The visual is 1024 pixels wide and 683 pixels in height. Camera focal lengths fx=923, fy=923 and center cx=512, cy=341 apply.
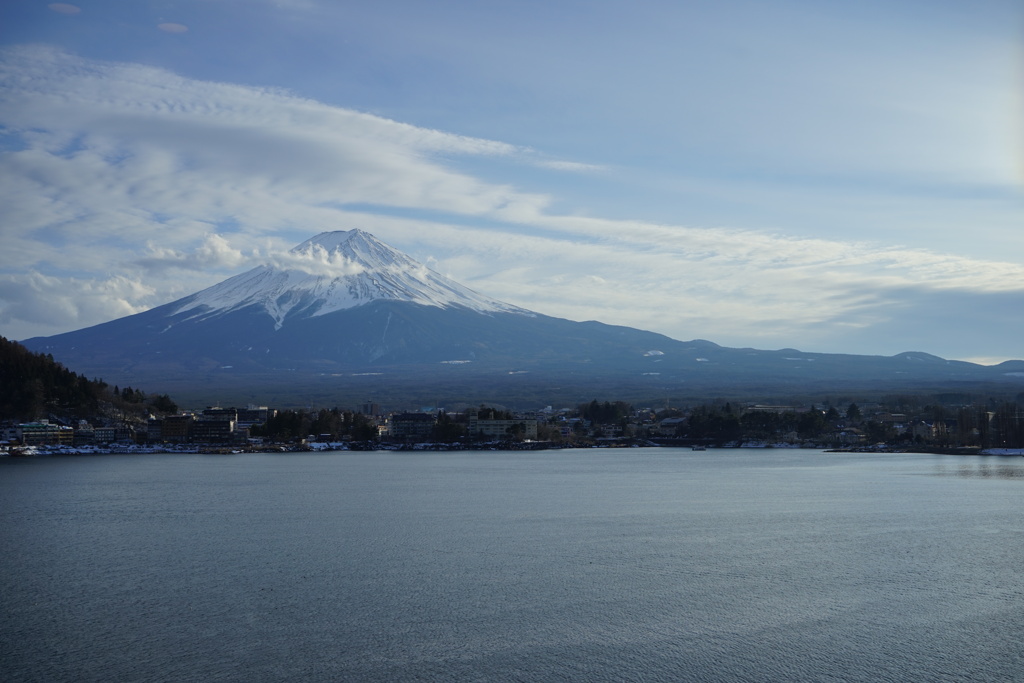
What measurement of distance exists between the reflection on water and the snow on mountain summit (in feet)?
271

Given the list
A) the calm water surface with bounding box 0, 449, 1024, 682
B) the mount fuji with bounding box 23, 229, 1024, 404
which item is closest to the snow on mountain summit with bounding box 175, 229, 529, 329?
the mount fuji with bounding box 23, 229, 1024, 404

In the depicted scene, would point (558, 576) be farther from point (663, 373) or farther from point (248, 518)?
point (663, 373)

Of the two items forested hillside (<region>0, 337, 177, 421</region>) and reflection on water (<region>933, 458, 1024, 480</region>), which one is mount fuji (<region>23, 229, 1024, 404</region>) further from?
reflection on water (<region>933, 458, 1024, 480</region>)

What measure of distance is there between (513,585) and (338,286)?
10320 cm

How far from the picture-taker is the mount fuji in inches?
3068

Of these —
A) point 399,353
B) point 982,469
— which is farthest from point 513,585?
point 399,353

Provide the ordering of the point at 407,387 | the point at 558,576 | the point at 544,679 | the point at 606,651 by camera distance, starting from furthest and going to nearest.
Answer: the point at 407,387 < the point at 558,576 < the point at 606,651 < the point at 544,679

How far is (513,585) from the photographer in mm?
10102

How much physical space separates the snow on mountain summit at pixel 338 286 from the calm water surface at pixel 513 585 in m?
88.7

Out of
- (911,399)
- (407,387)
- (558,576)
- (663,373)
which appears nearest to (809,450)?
(911,399)

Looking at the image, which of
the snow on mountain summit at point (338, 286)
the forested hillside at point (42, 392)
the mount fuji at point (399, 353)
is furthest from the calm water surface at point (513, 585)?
the snow on mountain summit at point (338, 286)

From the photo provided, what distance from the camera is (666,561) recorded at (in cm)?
1137

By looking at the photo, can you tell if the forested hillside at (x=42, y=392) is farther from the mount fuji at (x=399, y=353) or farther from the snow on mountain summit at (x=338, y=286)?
the snow on mountain summit at (x=338, y=286)

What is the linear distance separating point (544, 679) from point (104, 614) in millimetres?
4523
